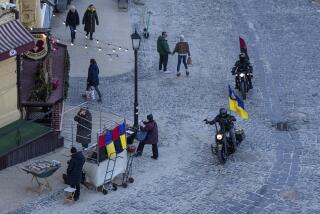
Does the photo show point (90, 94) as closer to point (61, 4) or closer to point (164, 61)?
point (164, 61)

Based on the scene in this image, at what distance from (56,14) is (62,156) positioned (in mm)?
13748

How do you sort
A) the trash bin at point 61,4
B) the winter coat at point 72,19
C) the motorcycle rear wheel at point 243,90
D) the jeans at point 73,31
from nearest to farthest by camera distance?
1. the motorcycle rear wheel at point 243,90
2. the jeans at point 73,31
3. the winter coat at point 72,19
4. the trash bin at point 61,4

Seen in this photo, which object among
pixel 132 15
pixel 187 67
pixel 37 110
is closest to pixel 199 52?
pixel 187 67

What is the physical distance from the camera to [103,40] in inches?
1267

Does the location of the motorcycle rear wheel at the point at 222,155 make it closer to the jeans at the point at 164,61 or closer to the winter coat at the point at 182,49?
the winter coat at the point at 182,49

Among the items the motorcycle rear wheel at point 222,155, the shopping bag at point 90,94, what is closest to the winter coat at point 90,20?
the shopping bag at point 90,94

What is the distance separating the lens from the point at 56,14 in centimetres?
3519

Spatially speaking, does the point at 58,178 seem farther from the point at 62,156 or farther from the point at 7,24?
the point at 7,24

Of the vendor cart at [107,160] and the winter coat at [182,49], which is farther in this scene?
the winter coat at [182,49]

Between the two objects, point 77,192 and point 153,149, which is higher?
point 153,149

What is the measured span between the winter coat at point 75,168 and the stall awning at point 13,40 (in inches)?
131

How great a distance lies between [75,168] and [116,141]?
1492mm

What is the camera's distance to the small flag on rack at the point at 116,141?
→ 20.6 m

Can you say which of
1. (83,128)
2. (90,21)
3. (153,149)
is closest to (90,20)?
(90,21)
